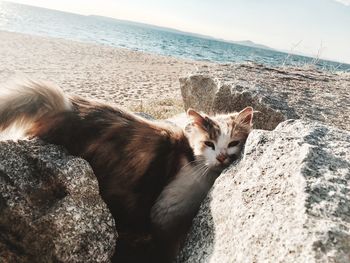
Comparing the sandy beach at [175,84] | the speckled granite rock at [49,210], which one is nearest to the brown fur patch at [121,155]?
the speckled granite rock at [49,210]

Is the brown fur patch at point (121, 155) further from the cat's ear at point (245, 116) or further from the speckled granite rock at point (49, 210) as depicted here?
the cat's ear at point (245, 116)

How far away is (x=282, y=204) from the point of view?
159 centimetres

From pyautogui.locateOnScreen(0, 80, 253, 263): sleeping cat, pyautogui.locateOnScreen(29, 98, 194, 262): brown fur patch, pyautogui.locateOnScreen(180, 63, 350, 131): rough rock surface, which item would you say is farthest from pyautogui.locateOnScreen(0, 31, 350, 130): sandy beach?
pyautogui.locateOnScreen(29, 98, 194, 262): brown fur patch

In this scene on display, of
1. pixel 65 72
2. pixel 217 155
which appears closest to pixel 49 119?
pixel 217 155

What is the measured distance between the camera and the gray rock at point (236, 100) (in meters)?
3.67

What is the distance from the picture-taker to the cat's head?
2.71 metres

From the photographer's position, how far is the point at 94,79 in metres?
12.2

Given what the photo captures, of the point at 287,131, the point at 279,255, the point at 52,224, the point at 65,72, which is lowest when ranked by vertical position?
the point at 65,72

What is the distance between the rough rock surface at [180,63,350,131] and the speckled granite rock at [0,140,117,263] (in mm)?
2244

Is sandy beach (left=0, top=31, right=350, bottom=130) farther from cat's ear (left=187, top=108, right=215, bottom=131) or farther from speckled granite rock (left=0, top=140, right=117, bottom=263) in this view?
cat's ear (left=187, top=108, right=215, bottom=131)

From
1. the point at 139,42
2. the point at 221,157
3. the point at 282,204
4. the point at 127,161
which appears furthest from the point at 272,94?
the point at 139,42

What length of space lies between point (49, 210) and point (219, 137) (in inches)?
56.3

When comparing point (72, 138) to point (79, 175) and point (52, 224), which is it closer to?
point (79, 175)

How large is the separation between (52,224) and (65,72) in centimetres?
1187
